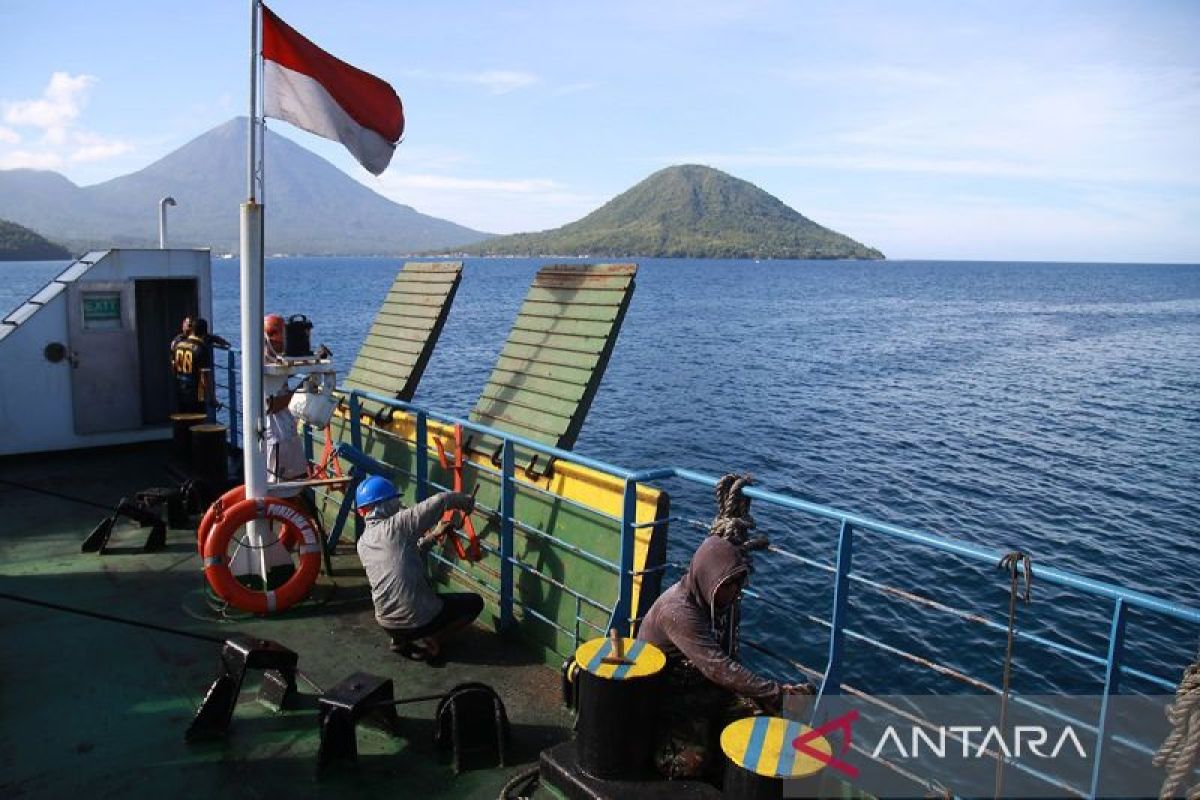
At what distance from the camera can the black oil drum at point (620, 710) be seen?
4.36 m

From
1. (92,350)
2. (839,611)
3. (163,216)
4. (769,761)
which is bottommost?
(769,761)

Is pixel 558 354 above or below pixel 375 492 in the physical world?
above

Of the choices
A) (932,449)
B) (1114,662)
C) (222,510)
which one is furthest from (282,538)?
(932,449)

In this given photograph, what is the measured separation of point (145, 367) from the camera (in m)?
12.7

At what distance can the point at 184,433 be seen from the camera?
11.4 m

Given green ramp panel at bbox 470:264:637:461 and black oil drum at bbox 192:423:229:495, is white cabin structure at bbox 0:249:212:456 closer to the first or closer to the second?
black oil drum at bbox 192:423:229:495

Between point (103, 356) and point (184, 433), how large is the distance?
189 cm

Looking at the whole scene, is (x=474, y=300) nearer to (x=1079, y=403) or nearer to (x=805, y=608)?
(x=1079, y=403)

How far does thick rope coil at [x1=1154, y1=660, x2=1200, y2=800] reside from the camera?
329cm

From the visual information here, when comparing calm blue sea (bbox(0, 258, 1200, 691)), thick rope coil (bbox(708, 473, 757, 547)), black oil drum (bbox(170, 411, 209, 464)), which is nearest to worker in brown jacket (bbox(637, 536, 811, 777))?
thick rope coil (bbox(708, 473, 757, 547))

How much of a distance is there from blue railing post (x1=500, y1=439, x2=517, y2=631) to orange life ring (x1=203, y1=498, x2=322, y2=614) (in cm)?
158

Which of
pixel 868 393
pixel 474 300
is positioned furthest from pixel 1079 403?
pixel 474 300

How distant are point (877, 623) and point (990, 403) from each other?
2411 cm

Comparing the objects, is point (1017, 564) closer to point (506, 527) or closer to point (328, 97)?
point (506, 527)
